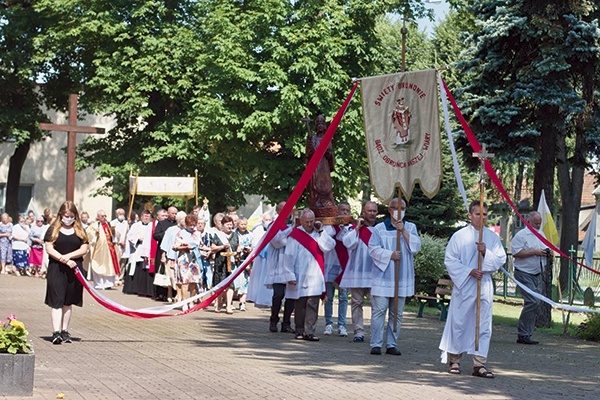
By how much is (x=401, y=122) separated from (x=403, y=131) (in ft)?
0.41

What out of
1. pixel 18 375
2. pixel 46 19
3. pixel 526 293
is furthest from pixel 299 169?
pixel 18 375

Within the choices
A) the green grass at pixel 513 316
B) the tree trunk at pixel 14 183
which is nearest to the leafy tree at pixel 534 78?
the green grass at pixel 513 316

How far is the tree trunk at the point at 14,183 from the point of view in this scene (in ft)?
149

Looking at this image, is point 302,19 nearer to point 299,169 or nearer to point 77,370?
point 299,169

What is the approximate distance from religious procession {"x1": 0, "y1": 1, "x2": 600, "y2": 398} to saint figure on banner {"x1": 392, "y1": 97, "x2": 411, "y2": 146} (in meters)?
0.02

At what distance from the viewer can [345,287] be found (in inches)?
616

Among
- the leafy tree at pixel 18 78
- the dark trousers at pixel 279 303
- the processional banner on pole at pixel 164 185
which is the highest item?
the leafy tree at pixel 18 78

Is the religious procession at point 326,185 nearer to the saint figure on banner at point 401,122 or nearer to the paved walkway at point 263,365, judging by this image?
the saint figure on banner at point 401,122

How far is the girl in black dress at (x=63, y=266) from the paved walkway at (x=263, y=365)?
362 millimetres

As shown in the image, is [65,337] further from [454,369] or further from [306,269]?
[454,369]

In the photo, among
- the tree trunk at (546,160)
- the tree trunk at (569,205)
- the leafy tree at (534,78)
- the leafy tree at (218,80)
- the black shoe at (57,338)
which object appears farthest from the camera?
the leafy tree at (218,80)

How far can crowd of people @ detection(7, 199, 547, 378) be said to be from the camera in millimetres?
12508

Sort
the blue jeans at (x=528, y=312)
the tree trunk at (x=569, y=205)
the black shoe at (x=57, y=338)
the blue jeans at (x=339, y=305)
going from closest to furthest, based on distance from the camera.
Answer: the black shoe at (x=57, y=338) → the blue jeans at (x=339, y=305) → the blue jeans at (x=528, y=312) → the tree trunk at (x=569, y=205)

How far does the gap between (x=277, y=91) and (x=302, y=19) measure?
253cm
